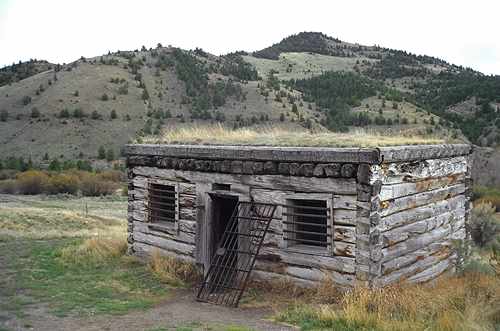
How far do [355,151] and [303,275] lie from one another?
2.19 meters

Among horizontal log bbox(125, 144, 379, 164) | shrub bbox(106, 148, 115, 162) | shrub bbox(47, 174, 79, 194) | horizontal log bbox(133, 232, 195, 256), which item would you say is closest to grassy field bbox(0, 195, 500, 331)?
horizontal log bbox(133, 232, 195, 256)

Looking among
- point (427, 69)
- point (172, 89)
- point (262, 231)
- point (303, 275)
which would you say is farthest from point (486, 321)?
point (427, 69)

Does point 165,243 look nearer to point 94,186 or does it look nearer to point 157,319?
point 157,319

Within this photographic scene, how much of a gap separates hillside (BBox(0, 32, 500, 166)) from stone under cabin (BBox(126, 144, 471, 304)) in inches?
929

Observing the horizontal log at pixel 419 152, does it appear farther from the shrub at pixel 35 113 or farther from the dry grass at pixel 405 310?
the shrub at pixel 35 113

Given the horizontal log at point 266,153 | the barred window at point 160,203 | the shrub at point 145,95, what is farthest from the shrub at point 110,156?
the horizontal log at point 266,153

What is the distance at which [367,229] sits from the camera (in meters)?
8.15

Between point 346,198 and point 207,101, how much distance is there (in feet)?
126

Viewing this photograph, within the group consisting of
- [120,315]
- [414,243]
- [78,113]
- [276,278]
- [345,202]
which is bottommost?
[120,315]

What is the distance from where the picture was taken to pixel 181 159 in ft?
34.8

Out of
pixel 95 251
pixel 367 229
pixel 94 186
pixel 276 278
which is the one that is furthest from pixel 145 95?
pixel 367 229

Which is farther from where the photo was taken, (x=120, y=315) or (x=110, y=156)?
(x=110, y=156)

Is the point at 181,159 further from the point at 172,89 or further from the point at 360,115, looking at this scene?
the point at 172,89

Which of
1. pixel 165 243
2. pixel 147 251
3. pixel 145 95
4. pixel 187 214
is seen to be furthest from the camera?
pixel 145 95
